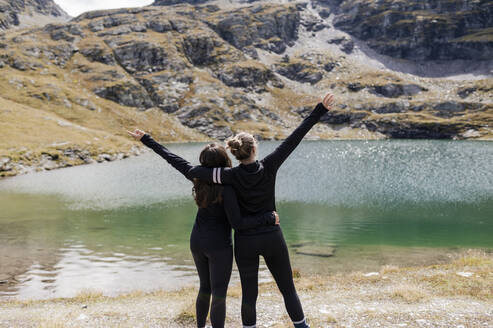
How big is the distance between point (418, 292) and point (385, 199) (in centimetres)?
3178

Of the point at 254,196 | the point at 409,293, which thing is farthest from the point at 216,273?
the point at 409,293

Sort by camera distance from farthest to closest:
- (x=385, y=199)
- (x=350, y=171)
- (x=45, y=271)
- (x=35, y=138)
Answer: (x=35, y=138) < (x=350, y=171) < (x=385, y=199) < (x=45, y=271)

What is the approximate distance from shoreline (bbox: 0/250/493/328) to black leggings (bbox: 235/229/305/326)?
291cm

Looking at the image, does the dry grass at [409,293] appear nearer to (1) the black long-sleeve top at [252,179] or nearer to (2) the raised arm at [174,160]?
(1) the black long-sleeve top at [252,179]

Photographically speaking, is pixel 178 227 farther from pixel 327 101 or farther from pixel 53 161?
pixel 53 161

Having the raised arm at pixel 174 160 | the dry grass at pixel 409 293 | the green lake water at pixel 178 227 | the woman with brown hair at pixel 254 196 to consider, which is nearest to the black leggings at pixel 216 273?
the woman with brown hair at pixel 254 196

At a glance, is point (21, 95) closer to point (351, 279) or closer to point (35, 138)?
point (35, 138)

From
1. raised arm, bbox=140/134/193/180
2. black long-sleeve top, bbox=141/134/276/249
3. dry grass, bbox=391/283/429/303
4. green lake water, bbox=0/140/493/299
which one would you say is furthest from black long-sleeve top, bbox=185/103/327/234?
green lake water, bbox=0/140/493/299

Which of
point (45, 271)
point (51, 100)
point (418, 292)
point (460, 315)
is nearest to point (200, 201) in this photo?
point (460, 315)

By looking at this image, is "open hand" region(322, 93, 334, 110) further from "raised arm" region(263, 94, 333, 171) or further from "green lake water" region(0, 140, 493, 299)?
"green lake water" region(0, 140, 493, 299)

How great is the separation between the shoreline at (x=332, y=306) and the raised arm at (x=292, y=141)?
517 cm

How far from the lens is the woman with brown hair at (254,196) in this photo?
21.0 feet

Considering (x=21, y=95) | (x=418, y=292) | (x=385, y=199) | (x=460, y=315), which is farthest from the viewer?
(x=21, y=95)

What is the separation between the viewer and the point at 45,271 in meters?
19.9
